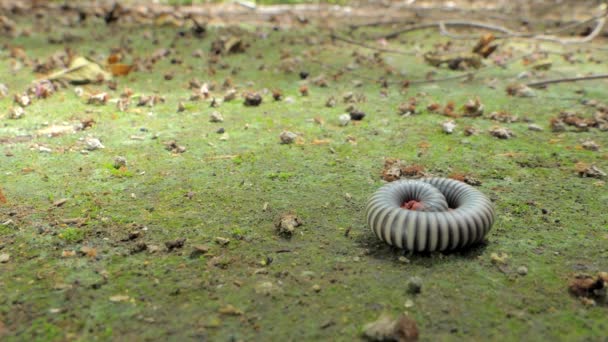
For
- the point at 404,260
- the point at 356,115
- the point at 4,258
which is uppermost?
the point at 356,115

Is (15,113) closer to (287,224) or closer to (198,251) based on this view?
(198,251)

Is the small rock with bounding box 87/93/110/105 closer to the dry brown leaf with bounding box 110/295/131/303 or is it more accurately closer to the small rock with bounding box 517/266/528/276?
the dry brown leaf with bounding box 110/295/131/303

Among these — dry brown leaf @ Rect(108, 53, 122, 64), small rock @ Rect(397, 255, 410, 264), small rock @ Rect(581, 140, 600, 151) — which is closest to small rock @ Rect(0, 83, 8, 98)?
dry brown leaf @ Rect(108, 53, 122, 64)

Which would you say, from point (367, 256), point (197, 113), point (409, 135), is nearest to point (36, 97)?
point (197, 113)

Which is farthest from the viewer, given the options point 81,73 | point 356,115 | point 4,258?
point 81,73

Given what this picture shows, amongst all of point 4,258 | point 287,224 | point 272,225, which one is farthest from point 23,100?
point 287,224

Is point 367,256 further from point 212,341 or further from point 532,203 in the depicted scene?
point 532,203

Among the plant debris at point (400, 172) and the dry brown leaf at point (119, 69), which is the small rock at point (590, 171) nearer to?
the plant debris at point (400, 172)
